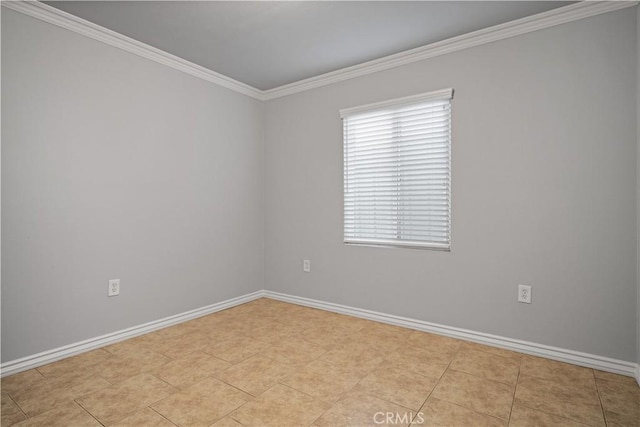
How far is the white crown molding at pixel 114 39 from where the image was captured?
2.20m

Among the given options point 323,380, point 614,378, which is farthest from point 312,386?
point 614,378

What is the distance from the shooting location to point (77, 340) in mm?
2418

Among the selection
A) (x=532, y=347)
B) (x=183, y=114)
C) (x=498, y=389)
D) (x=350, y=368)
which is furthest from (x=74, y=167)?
(x=532, y=347)

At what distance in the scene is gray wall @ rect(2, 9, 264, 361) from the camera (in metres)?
2.17

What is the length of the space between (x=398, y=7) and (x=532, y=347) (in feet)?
8.33

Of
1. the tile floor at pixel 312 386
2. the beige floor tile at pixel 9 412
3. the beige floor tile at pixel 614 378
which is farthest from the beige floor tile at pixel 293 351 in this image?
the beige floor tile at pixel 614 378

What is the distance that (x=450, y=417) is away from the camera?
5.48ft

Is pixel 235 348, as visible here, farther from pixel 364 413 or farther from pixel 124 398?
pixel 364 413

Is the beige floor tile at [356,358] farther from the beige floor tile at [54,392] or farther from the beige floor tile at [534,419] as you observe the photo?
the beige floor tile at [54,392]

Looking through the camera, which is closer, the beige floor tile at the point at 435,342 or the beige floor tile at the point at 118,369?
the beige floor tile at the point at 118,369

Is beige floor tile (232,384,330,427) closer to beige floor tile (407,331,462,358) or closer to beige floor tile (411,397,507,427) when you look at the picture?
beige floor tile (411,397,507,427)

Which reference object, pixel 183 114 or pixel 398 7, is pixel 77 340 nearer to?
pixel 183 114

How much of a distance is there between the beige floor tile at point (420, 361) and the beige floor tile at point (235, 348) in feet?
3.14

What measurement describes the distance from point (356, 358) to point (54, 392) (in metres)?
1.80
